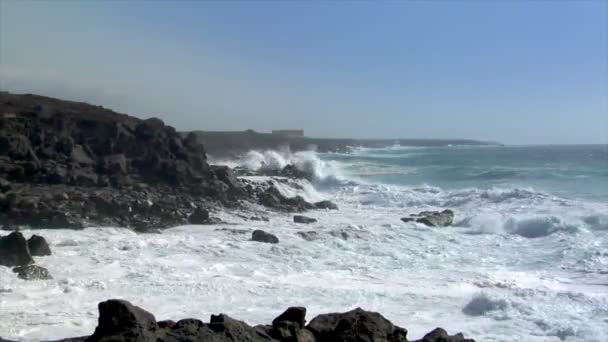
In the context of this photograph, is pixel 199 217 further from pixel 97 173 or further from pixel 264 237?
pixel 97 173

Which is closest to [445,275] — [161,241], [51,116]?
[161,241]

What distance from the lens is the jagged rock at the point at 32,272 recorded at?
30.9 feet

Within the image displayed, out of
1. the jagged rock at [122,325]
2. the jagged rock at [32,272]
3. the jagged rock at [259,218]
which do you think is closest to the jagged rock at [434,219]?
the jagged rock at [259,218]

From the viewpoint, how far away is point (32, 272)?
9.50m

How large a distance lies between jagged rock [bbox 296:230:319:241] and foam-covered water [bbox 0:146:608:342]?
0.17 meters

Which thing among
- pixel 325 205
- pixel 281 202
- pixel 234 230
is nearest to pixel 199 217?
pixel 234 230

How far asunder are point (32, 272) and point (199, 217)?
6.47 m

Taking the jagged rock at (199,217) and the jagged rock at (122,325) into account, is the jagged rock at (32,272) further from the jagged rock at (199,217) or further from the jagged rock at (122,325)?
the jagged rock at (199,217)

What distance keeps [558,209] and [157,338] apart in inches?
686

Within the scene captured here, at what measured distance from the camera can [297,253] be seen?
490 inches

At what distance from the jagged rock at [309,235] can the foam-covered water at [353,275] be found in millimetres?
175

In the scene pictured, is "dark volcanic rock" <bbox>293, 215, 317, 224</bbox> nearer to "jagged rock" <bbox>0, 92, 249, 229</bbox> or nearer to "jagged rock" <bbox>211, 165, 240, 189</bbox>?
"jagged rock" <bbox>0, 92, 249, 229</bbox>

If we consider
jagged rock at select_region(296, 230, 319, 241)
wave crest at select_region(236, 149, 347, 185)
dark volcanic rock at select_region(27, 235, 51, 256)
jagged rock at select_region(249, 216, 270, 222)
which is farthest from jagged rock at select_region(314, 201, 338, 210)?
dark volcanic rock at select_region(27, 235, 51, 256)

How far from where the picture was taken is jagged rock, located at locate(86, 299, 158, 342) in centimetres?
479
